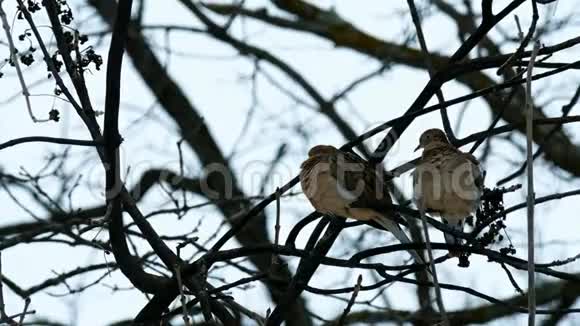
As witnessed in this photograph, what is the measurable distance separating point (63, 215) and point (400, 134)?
10.3 ft

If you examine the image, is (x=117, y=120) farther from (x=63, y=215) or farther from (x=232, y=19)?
(x=232, y=19)

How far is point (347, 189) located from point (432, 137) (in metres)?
0.96

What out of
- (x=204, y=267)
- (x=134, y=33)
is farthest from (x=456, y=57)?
(x=134, y=33)

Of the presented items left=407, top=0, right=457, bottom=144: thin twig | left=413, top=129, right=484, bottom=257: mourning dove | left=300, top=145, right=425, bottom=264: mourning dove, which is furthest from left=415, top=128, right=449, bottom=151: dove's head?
left=300, top=145, right=425, bottom=264: mourning dove

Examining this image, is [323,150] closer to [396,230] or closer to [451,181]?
[451,181]

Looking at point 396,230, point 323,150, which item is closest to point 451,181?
point 323,150

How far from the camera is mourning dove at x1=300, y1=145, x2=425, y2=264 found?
3.54m

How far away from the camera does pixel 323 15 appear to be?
9125 millimetres

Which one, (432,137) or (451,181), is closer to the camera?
(451,181)

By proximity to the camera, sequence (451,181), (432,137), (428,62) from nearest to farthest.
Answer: (451,181) < (428,62) < (432,137)

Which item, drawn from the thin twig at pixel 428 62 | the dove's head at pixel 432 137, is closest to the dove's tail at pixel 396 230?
the thin twig at pixel 428 62

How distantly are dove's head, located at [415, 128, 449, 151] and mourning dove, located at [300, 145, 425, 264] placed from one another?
591mm

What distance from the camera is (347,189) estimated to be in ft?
12.6

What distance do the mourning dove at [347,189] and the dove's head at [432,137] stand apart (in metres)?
0.59
